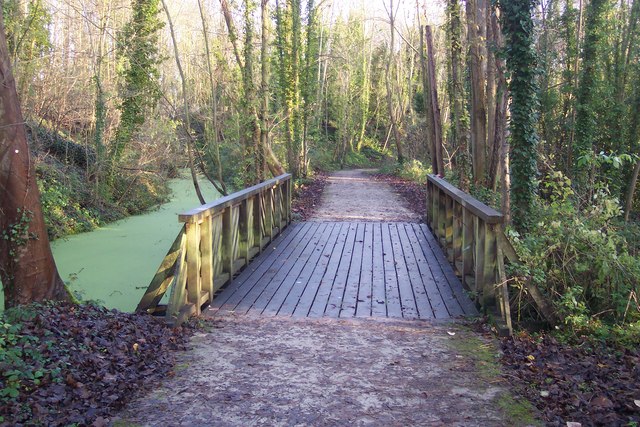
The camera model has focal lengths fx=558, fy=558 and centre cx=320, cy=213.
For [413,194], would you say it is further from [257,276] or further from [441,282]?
[257,276]

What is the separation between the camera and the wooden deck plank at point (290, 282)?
208 inches

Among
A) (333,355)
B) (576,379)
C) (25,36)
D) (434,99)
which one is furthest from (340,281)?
(434,99)

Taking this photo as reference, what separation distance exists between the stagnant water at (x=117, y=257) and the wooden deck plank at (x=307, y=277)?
171 cm

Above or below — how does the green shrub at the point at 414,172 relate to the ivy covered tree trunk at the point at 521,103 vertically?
below

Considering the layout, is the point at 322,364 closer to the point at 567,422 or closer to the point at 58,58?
the point at 567,422

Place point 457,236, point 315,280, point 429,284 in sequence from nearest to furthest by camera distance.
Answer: point 429,284 → point 315,280 → point 457,236

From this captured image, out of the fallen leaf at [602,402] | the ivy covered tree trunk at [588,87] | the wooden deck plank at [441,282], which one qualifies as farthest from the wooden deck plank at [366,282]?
the ivy covered tree trunk at [588,87]

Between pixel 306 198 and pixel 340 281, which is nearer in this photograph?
pixel 340 281

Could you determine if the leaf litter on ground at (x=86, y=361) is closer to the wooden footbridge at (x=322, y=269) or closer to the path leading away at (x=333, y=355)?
the path leading away at (x=333, y=355)

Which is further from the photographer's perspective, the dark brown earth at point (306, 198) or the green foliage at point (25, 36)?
the dark brown earth at point (306, 198)

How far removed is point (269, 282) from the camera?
6.28 m

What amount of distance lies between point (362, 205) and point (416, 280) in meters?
8.60

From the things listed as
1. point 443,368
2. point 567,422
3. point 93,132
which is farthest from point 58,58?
point 567,422

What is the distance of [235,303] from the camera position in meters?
5.42
